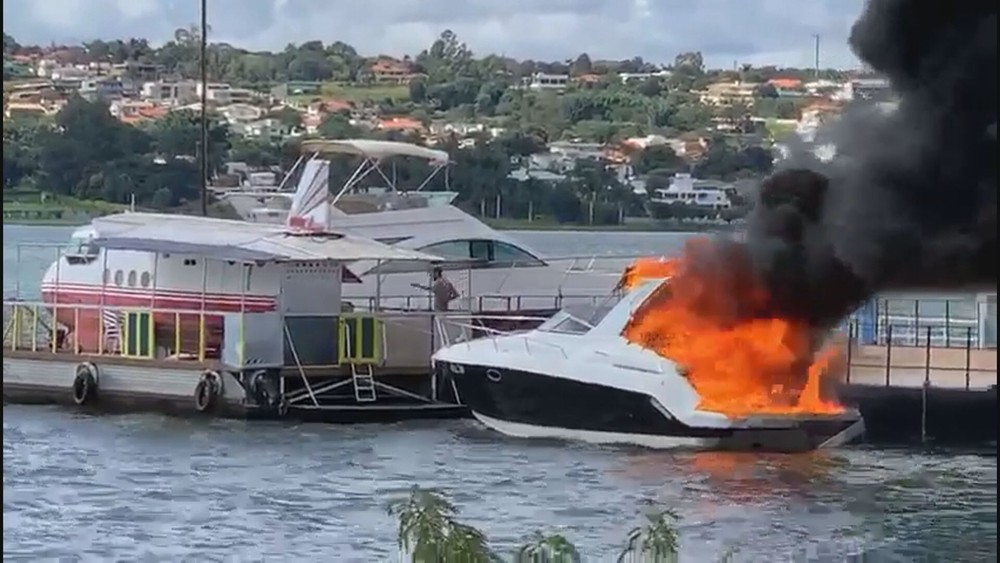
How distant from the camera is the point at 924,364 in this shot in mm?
24547

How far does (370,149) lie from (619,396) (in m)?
13.5

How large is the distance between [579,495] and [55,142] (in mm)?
21357

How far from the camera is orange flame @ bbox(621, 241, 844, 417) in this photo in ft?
34.0

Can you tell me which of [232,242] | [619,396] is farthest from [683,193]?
[232,242]

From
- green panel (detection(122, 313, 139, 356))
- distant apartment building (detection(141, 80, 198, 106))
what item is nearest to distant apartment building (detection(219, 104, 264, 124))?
distant apartment building (detection(141, 80, 198, 106))

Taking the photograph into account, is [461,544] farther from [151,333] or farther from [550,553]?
[151,333]

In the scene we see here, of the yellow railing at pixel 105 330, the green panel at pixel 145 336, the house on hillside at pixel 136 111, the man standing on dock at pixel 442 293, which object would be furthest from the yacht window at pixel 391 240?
the house on hillside at pixel 136 111

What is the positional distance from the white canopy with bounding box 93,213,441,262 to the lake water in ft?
9.04

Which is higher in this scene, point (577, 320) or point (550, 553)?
point (577, 320)

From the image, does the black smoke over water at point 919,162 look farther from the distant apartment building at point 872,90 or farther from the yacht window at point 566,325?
the yacht window at point 566,325

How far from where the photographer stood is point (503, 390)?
2486cm

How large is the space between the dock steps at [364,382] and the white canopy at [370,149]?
327 inches

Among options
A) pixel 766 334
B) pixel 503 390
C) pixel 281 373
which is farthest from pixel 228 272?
pixel 766 334

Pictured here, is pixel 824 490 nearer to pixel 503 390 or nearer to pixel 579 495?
pixel 579 495
